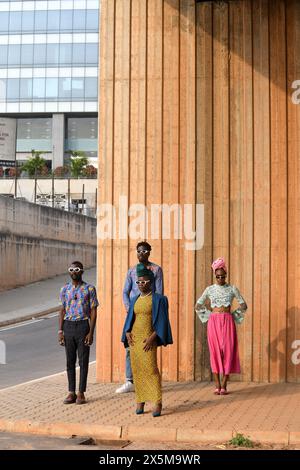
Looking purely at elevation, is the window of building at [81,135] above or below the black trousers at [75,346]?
above

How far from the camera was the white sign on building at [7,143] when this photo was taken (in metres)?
55.5

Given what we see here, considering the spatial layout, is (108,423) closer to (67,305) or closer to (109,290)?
(67,305)

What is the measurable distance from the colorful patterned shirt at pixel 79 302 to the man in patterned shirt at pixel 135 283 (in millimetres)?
649

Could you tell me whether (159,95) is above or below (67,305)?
above

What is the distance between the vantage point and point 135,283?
31.0ft

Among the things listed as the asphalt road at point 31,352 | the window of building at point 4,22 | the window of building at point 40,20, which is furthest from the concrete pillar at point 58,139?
the asphalt road at point 31,352

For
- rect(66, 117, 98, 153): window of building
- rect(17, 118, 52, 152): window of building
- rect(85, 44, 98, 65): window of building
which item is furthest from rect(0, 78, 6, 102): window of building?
rect(85, 44, 98, 65): window of building

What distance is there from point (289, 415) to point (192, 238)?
3.48 metres

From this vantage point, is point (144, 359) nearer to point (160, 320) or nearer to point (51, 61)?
point (160, 320)

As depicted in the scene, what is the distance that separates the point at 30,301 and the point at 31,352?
39.1 feet

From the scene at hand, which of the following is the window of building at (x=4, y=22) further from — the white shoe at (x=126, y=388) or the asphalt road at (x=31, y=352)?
the white shoe at (x=126, y=388)

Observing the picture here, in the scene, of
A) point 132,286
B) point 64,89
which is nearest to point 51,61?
point 64,89

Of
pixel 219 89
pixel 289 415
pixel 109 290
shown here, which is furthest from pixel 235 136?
pixel 289 415

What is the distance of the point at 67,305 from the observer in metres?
8.91
